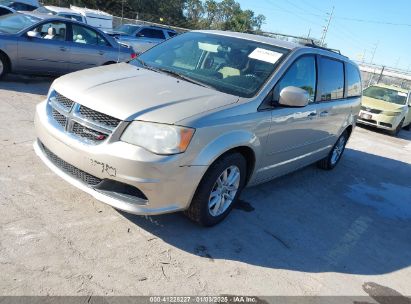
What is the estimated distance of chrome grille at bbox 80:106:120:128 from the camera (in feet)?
10.9

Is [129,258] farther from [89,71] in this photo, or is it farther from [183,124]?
[89,71]

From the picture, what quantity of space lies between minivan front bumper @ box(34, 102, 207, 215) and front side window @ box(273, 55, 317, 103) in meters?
1.50

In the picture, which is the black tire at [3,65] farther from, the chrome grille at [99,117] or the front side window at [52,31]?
the chrome grille at [99,117]

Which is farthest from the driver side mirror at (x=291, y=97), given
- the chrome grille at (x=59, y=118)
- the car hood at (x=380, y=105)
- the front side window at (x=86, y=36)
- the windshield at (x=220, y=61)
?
the car hood at (x=380, y=105)

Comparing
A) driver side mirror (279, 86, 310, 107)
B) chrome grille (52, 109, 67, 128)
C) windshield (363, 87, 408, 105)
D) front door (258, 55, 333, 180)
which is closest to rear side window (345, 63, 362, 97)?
front door (258, 55, 333, 180)

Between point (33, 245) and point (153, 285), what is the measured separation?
1.00m

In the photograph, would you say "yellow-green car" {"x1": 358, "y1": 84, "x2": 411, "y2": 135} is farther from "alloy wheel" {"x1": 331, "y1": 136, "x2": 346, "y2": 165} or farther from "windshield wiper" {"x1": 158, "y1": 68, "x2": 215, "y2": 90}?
"windshield wiper" {"x1": 158, "y1": 68, "x2": 215, "y2": 90}

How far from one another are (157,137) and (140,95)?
0.55 m

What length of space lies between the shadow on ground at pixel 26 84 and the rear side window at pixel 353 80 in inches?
235

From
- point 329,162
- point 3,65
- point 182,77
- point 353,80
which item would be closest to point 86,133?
point 182,77

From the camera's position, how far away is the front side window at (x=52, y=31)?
29.5ft

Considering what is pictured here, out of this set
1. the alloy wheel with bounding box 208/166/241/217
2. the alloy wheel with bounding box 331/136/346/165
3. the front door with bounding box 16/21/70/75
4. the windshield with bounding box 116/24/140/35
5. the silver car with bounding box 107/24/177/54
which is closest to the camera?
the alloy wheel with bounding box 208/166/241/217

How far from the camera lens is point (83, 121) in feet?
11.3

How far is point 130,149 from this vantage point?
10.6 feet
